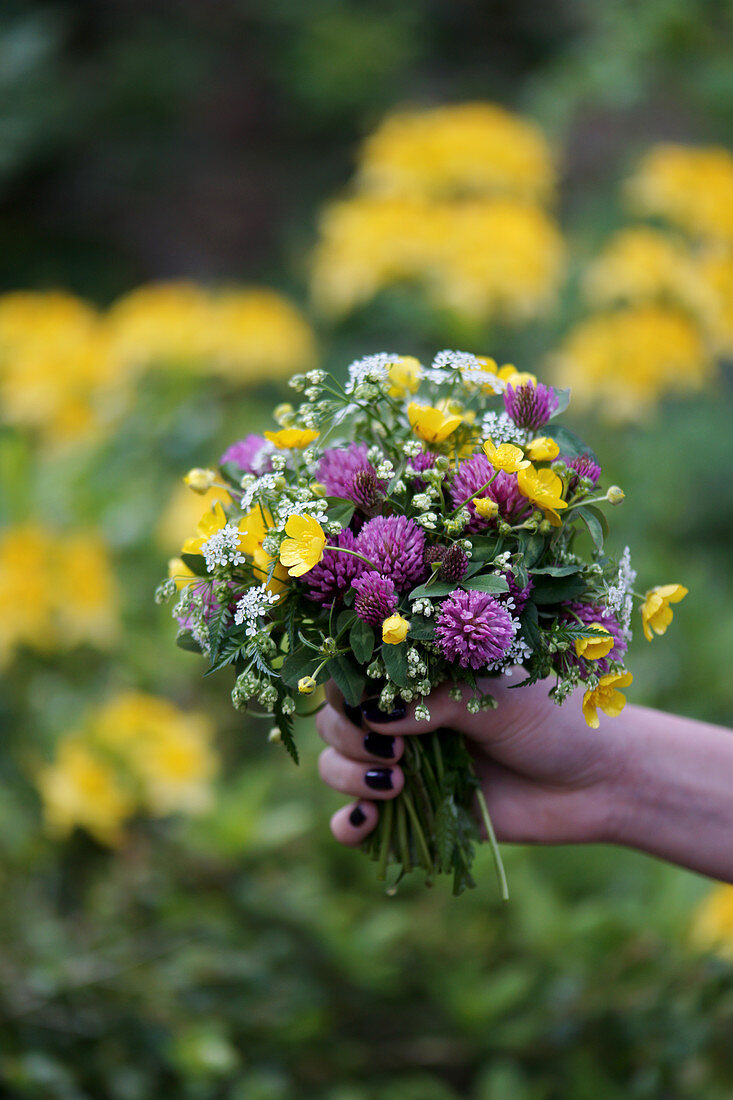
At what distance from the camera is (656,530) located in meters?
2.42

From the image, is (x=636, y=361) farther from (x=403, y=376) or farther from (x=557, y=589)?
(x=557, y=589)

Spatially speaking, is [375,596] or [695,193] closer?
[375,596]

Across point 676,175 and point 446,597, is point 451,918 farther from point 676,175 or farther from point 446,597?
point 676,175

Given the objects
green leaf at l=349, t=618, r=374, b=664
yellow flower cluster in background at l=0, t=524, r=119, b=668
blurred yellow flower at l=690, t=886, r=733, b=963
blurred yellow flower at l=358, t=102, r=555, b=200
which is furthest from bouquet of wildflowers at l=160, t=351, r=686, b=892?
blurred yellow flower at l=358, t=102, r=555, b=200

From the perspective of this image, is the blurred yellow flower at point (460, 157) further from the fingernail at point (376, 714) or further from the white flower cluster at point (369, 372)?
the fingernail at point (376, 714)

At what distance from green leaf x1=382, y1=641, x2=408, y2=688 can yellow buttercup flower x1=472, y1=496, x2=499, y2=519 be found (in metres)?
0.13

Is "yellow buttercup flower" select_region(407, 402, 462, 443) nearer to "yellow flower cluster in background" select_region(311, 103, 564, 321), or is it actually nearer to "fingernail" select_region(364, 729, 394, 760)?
"fingernail" select_region(364, 729, 394, 760)

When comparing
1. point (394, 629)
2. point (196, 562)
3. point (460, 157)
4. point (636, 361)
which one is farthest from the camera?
point (460, 157)

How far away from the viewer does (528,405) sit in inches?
33.1

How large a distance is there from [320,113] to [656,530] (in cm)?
360

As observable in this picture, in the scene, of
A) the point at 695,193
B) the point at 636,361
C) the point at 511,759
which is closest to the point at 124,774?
the point at 511,759

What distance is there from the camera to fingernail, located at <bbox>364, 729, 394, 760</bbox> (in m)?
0.91

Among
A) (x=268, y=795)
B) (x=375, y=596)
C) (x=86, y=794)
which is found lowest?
(x=375, y=596)

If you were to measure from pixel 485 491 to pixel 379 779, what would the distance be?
1.08ft
